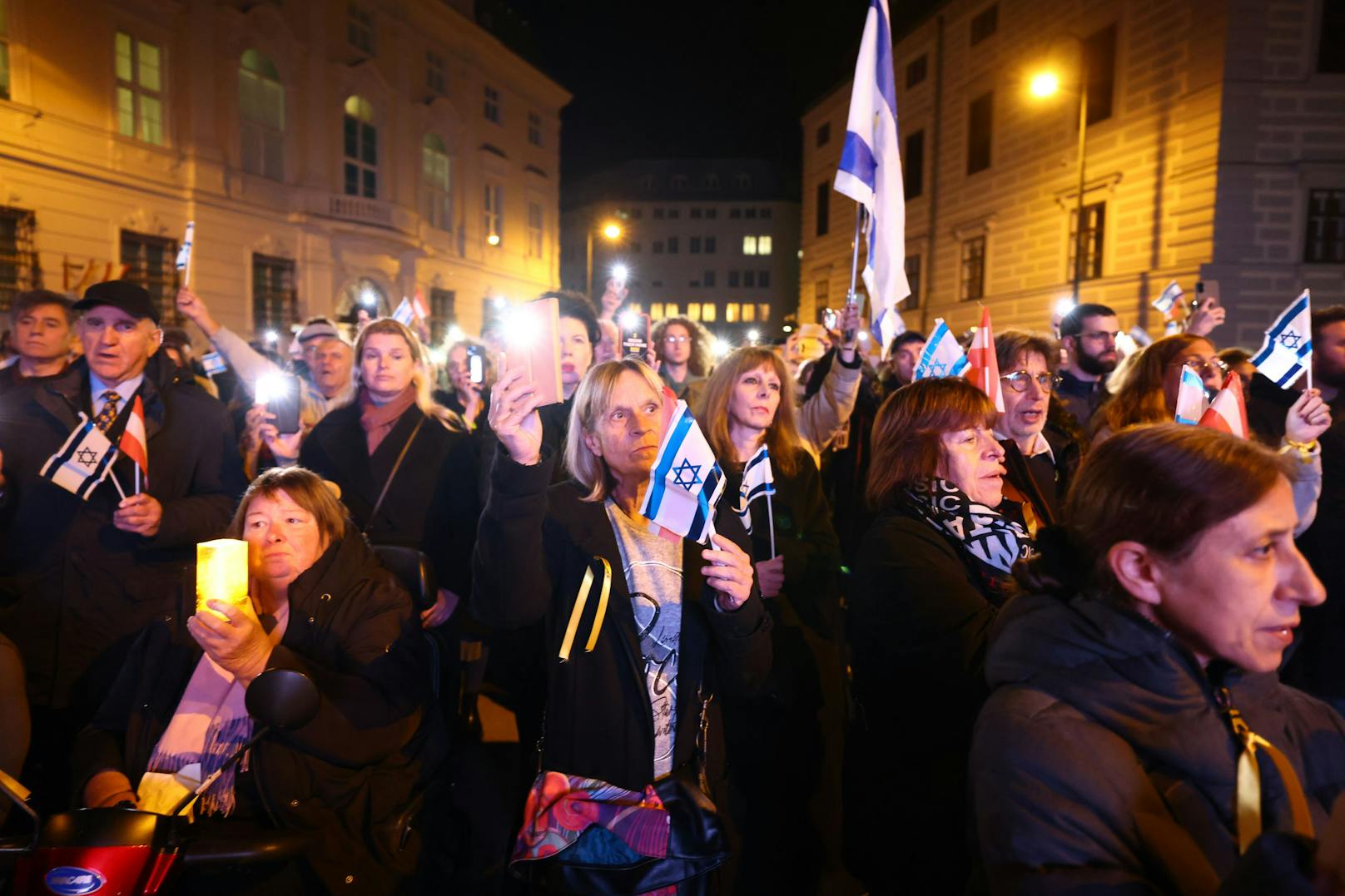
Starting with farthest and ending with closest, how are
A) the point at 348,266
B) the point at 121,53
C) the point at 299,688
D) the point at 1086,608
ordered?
the point at 348,266
the point at 121,53
the point at 299,688
the point at 1086,608

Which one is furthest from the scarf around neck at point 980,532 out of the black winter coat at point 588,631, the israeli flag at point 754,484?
the israeli flag at point 754,484

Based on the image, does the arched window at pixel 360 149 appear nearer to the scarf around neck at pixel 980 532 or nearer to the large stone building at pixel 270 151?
the large stone building at pixel 270 151

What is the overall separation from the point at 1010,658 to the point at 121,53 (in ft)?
74.6

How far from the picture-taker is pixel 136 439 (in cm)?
350

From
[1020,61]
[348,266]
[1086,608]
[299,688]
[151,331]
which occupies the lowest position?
[299,688]

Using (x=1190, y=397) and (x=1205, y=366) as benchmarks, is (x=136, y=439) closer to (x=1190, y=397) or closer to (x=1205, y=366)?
(x=1190, y=397)

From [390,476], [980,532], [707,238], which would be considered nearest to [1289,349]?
[980,532]

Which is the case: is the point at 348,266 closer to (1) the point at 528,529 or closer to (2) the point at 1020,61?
(2) the point at 1020,61

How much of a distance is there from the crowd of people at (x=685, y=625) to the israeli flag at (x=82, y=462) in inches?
0.6

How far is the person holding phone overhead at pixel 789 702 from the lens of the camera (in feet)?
11.2

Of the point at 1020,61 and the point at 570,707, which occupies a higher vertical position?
the point at 1020,61

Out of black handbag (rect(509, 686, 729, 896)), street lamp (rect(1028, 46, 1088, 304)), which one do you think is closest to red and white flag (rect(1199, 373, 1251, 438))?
black handbag (rect(509, 686, 729, 896))

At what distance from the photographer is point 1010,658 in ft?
A: 4.99

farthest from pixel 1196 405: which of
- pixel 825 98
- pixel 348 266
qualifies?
pixel 825 98
